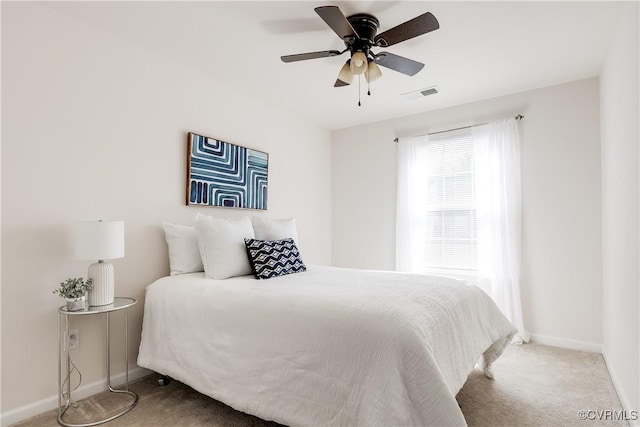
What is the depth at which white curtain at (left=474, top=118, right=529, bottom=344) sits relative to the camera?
350 cm

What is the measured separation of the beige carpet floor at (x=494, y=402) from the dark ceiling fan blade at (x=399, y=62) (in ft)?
7.40

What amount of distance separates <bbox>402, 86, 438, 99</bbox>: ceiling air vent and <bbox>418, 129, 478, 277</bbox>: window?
59cm

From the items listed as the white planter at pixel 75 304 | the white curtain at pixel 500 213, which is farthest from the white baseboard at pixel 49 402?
the white curtain at pixel 500 213

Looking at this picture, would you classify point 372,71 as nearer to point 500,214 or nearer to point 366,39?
point 366,39

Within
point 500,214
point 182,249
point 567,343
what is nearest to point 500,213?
point 500,214

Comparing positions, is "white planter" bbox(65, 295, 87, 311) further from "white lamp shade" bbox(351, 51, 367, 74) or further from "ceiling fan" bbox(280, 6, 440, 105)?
"white lamp shade" bbox(351, 51, 367, 74)

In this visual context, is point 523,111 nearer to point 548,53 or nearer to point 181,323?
point 548,53

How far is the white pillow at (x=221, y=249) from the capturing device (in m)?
2.54

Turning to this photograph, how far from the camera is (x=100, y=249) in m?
2.07

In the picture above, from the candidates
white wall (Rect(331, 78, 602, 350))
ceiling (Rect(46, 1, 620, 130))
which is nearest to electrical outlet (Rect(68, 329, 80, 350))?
ceiling (Rect(46, 1, 620, 130))

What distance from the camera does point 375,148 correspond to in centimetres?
464

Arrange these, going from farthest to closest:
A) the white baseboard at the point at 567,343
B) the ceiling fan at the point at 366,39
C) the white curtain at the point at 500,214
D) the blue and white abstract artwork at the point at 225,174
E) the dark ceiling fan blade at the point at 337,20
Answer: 1. the white curtain at the point at 500,214
2. the white baseboard at the point at 567,343
3. the blue and white abstract artwork at the point at 225,174
4. the ceiling fan at the point at 366,39
5. the dark ceiling fan blade at the point at 337,20

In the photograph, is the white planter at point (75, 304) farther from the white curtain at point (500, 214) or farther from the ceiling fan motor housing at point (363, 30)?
the white curtain at point (500, 214)

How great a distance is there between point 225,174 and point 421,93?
2188 millimetres
